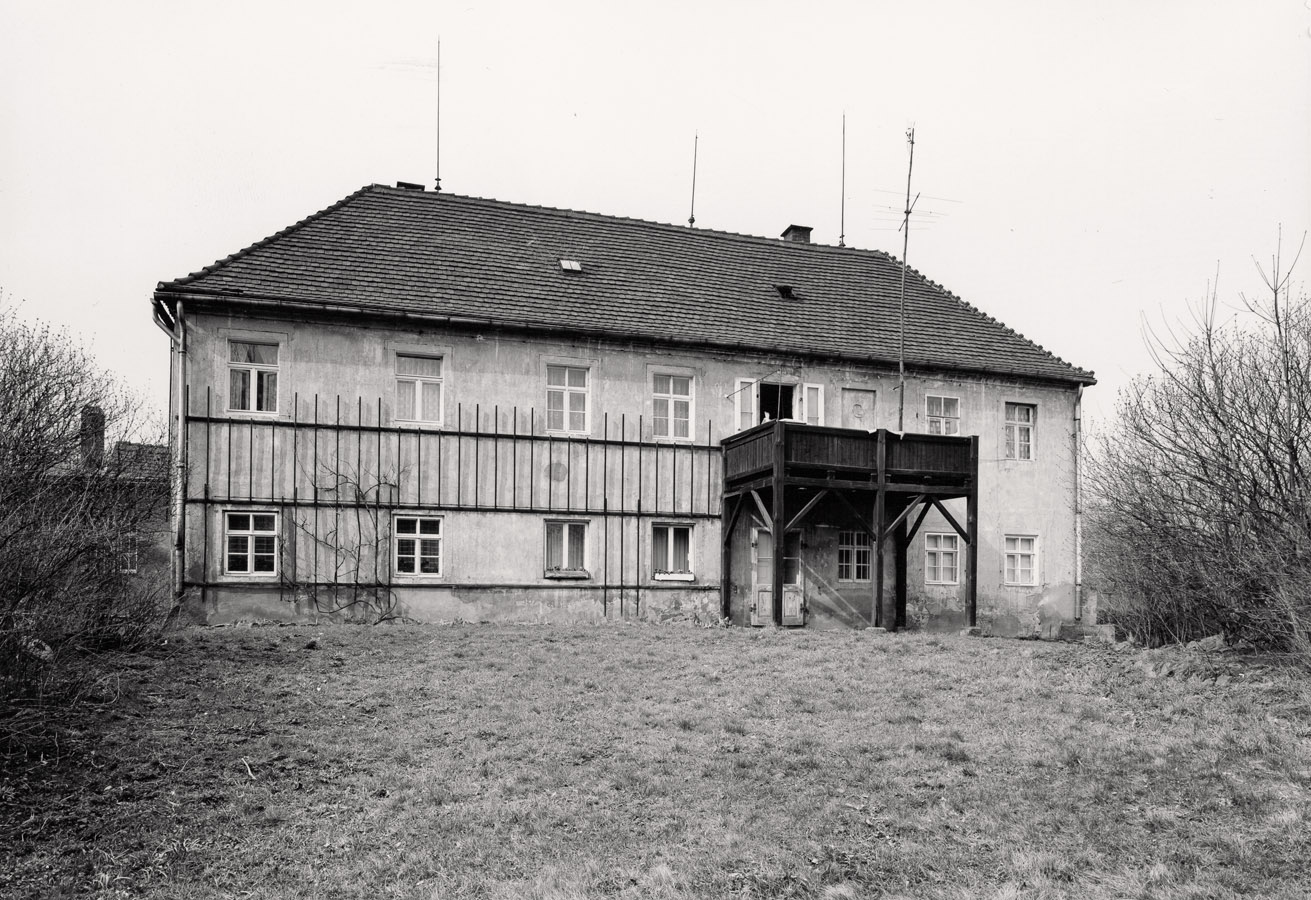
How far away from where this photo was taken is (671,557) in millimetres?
23250

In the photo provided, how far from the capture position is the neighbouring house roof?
21875 mm

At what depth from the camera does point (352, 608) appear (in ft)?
67.6

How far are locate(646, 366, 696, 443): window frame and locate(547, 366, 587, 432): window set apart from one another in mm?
1460

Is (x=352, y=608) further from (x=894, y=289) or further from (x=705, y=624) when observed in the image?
(x=894, y=289)

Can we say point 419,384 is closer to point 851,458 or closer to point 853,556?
point 851,458

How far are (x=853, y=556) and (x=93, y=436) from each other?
15.5 m

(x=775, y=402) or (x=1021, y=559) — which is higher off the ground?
(x=775, y=402)

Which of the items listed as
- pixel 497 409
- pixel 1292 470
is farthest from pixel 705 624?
pixel 1292 470

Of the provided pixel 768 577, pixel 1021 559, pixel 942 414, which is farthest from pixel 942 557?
pixel 768 577

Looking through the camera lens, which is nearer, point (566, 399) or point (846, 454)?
point (846, 454)

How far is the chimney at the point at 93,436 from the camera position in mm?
15523

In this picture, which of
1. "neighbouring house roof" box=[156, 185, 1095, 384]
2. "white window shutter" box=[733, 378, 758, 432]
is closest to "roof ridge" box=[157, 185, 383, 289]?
"neighbouring house roof" box=[156, 185, 1095, 384]

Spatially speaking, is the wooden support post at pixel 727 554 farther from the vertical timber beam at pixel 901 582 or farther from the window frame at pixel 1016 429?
the window frame at pixel 1016 429

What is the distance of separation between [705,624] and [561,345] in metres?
6.45
